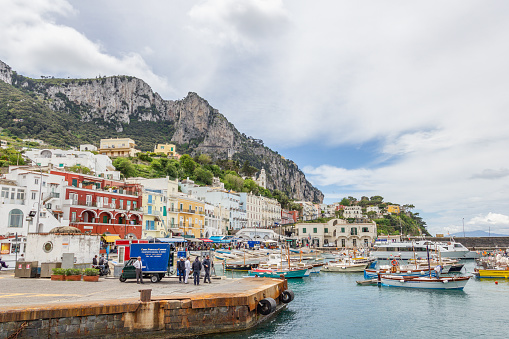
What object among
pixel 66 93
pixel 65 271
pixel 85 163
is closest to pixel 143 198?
pixel 85 163

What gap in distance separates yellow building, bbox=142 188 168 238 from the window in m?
19.1

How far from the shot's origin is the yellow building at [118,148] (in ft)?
392

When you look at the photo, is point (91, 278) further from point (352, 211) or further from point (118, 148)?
point (352, 211)

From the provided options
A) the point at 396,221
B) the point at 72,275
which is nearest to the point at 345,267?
the point at 72,275

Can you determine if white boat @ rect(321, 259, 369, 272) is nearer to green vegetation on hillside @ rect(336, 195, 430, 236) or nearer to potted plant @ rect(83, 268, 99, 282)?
potted plant @ rect(83, 268, 99, 282)

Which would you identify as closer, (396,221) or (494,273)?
(494,273)

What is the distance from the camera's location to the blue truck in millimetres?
21078

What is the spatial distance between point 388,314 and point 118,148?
112401mm

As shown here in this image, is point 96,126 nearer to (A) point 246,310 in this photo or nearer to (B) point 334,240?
(B) point 334,240

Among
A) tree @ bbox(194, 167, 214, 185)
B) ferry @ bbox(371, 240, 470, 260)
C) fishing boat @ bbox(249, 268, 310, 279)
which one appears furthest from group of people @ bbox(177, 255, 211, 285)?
tree @ bbox(194, 167, 214, 185)

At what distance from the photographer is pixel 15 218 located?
38438mm

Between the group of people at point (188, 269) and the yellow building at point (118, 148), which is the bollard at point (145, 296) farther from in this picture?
the yellow building at point (118, 148)

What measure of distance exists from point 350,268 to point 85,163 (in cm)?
5134

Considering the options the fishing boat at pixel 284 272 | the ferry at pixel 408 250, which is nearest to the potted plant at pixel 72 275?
the fishing boat at pixel 284 272
